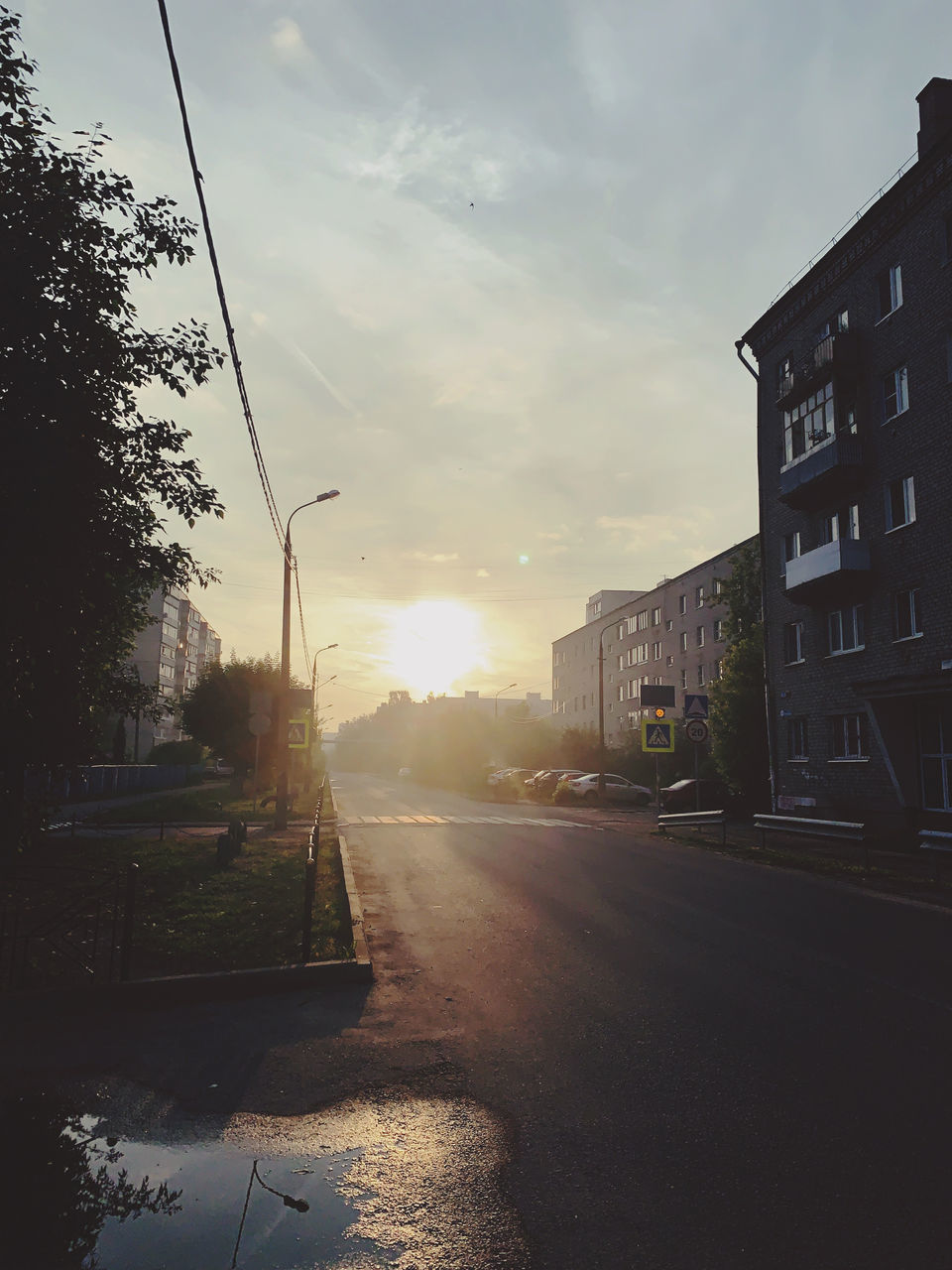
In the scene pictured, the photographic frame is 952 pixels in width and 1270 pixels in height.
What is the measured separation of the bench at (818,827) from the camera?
18.7 m

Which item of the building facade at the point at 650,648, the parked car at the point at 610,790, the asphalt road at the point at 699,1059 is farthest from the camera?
the building facade at the point at 650,648

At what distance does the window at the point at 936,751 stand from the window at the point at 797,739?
182 inches

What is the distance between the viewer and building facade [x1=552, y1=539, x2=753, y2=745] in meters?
58.3

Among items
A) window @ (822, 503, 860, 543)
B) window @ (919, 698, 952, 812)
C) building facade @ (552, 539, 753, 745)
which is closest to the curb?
window @ (919, 698, 952, 812)

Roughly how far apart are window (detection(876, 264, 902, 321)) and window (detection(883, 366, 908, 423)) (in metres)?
1.75

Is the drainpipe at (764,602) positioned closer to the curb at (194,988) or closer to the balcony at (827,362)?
the balcony at (827,362)

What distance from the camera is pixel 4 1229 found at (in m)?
3.57

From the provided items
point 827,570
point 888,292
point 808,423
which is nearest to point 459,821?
point 827,570

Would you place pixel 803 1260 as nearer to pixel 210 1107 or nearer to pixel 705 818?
pixel 210 1107

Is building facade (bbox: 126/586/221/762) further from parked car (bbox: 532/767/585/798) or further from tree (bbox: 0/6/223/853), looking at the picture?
tree (bbox: 0/6/223/853)

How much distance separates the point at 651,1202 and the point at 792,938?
6572mm

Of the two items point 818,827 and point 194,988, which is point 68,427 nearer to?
point 194,988

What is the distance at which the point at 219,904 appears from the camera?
1189 cm

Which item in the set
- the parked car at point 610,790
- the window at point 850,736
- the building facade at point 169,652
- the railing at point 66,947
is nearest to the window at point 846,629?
the window at point 850,736
